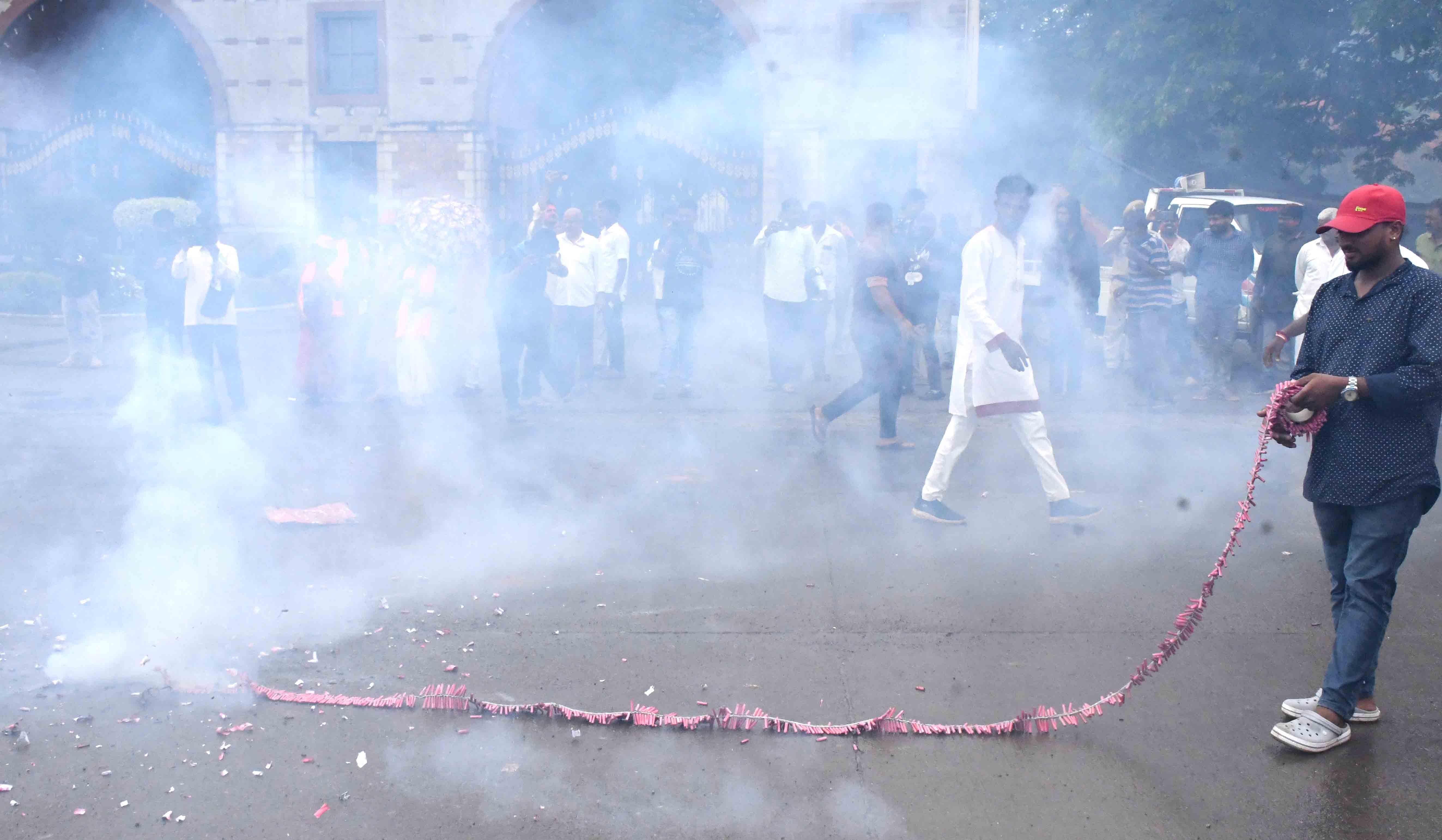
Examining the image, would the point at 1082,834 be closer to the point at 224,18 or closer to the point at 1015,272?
the point at 1015,272

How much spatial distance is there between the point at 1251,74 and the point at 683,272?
10410 mm

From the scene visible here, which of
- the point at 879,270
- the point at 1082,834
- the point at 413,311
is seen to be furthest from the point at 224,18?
the point at 1082,834

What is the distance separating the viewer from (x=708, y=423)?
7.87 m

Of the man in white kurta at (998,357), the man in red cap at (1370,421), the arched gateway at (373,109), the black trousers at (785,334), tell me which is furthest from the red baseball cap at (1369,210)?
the arched gateway at (373,109)

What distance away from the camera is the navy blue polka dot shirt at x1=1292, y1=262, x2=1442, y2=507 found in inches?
122

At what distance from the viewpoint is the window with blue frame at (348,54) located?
55.3 ft

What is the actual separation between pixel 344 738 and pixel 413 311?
5447 millimetres

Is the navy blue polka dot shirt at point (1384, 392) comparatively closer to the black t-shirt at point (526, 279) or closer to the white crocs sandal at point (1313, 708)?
the white crocs sandal at point (1313, 708)

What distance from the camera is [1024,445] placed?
5352 millimetres

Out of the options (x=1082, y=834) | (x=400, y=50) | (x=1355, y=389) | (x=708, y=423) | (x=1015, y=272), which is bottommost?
(x=1082, y=834)

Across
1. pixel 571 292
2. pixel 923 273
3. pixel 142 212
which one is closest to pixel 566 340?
pixel 571 292

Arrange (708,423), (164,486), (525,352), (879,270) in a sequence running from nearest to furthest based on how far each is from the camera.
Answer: (164,486), (879,270), (708,423), (525,352)

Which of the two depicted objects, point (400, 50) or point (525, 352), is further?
point (400, 50)

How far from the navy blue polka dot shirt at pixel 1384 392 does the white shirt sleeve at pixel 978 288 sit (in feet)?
6.15
